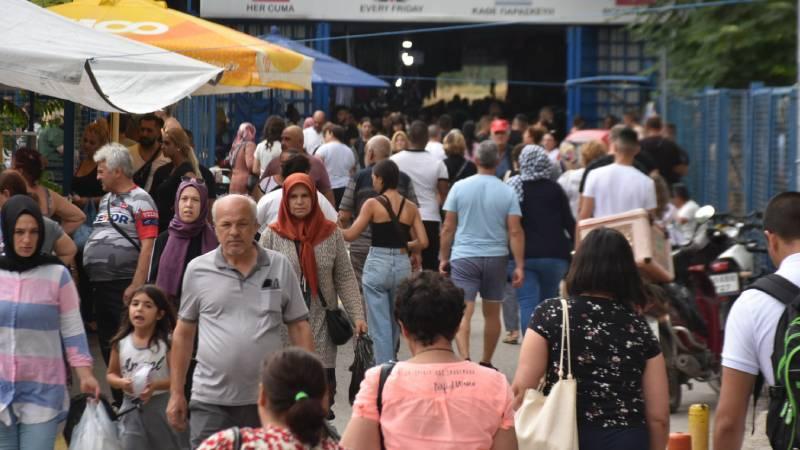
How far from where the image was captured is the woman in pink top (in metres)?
4.80

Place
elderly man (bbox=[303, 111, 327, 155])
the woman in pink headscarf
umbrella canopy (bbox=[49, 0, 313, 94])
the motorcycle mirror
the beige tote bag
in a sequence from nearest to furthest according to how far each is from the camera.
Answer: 1. the beige tote bag
2. the motorcycle mirror
3. umbrella canopy (bbox=[49, 0, 313, 94])
4. the woman in pink headscarf
5. elderly man (bbox=[303, 111, 327, 155])

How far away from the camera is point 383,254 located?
10.7 m

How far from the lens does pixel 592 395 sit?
5.33m

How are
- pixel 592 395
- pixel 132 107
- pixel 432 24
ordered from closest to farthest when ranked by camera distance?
pixel 592 395 < pixel 132 107 < pixel 432 24

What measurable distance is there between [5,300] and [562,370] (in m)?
2.63

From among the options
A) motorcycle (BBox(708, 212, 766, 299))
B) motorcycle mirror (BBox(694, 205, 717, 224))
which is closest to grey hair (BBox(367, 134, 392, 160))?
motorcycle mirror (BBox(694, 205, 717, 224))

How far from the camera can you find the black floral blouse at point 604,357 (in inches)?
209

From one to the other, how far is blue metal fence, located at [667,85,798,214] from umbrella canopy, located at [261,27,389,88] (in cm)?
490

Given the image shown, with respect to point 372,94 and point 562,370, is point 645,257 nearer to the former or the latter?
point 562,370

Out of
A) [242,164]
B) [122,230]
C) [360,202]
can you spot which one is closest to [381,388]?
[122,230]

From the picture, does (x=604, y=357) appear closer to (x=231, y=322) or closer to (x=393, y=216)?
(x=231, y=322)

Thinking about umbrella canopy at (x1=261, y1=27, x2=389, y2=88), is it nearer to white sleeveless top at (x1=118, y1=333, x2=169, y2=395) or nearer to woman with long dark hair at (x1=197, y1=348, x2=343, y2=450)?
white sleeveless top at (x1=118, y1=333, x2=169, y2=395)

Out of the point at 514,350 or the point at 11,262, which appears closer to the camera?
the point at 11,262

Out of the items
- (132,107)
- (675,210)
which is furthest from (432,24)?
(132,107)
